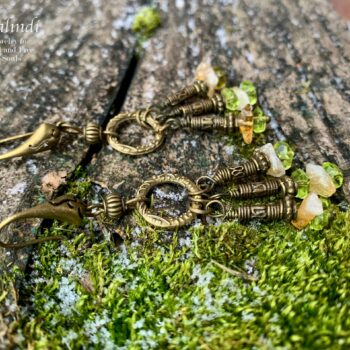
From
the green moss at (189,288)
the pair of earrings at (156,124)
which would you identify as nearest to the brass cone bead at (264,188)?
the green moss at (189,288)

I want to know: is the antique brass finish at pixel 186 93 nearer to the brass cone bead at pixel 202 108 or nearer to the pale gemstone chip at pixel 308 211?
the brass cone bead at pixel 202 108

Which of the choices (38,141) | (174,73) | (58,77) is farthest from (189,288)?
(58,77)

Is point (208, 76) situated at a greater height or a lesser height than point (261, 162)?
greater

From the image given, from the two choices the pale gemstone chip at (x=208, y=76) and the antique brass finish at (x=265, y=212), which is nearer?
the antique brass finish at (x=265, y=212)

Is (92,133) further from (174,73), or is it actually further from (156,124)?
(174,73)

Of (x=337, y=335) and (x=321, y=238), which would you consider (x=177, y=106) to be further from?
(x=337, y=335)

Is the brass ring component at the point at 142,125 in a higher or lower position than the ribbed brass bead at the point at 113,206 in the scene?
higher
